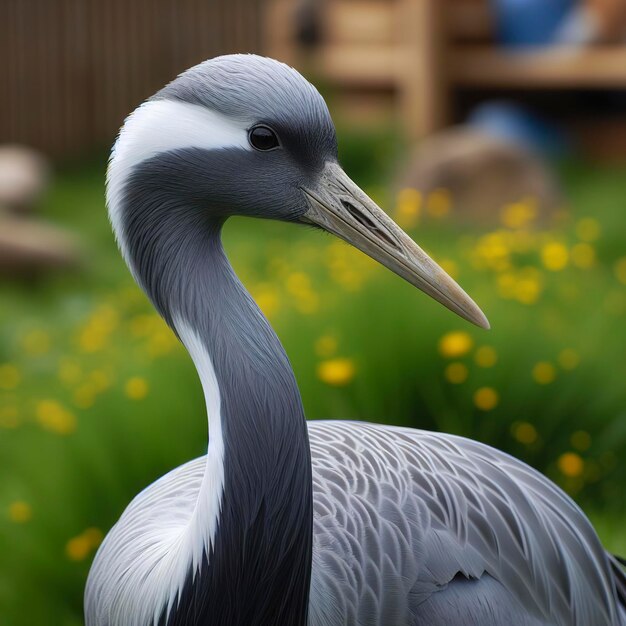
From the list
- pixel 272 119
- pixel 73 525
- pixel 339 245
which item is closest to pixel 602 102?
pixel 339 245

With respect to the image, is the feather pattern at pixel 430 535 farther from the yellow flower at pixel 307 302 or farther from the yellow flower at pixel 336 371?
the yellow flower at pixel 307 302

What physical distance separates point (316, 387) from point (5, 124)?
755 cm

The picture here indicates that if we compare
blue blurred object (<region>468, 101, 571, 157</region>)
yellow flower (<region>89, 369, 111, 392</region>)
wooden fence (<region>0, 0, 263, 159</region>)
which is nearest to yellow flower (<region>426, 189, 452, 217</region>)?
blue blurred object (<region>468, 101, 571, 157</region>)

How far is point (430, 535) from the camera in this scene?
2199 mm

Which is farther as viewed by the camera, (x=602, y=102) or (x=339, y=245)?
(x=602, y=102)

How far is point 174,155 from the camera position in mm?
1906

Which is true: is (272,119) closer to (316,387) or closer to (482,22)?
(316,387)

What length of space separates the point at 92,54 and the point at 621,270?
6814mm

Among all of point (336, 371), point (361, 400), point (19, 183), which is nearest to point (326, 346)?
point (361, 400)

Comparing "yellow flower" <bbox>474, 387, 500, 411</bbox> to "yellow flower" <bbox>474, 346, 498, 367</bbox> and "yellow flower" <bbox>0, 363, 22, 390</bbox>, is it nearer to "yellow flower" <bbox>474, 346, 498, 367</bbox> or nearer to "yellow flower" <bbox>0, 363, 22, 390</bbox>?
"yellow flower" <bbox>474, 346, 498, 367</bbox>

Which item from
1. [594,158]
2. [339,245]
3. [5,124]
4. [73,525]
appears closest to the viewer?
[73,525]

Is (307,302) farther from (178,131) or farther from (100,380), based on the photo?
(178,131)

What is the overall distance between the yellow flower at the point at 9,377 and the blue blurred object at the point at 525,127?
156 inches

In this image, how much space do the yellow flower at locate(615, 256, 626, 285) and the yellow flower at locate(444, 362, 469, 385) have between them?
1494mm
